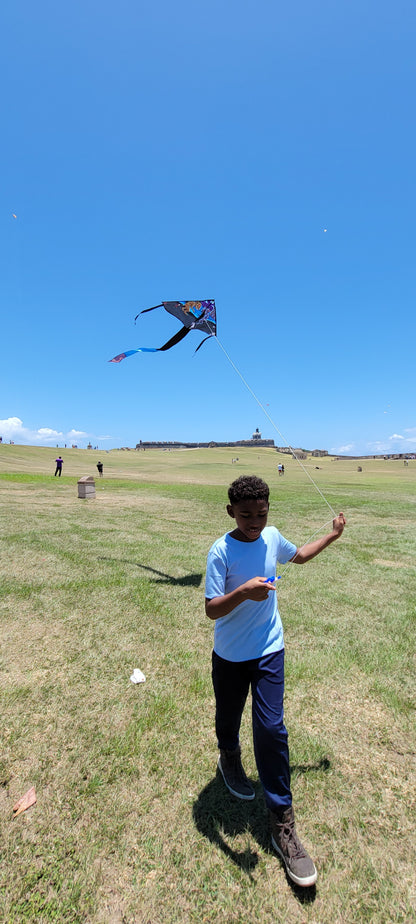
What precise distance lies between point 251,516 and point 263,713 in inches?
47.7

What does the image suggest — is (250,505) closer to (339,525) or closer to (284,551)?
(284,551)

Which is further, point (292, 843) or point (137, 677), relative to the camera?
point (137, 677)

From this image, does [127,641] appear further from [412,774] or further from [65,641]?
[412,774]

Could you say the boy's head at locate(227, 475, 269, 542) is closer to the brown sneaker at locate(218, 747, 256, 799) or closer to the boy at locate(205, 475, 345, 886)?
the boy at locate(205, 475, 345, 886)

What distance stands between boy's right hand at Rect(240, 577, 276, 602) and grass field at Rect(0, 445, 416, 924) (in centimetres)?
164

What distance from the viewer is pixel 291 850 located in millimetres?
2299

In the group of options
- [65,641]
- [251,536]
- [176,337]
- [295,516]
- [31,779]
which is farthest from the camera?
[295,516]

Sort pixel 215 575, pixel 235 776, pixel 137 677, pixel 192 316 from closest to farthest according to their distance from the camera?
pixel 215 575 < pixel 235 776 < pixel 137 677 < pixel 192 316

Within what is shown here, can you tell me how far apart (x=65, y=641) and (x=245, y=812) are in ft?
9.93

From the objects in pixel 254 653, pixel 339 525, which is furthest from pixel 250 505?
pixel 254 653

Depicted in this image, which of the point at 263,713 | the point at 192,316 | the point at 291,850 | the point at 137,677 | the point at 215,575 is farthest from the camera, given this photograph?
the point at 192,316

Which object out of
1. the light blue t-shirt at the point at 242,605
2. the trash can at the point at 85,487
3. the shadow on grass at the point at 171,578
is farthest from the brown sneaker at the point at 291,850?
the trash can at the point at 85,487

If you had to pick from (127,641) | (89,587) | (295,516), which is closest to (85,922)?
(127,641)

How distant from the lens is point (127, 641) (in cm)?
501
